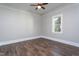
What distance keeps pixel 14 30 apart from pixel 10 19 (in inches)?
26.1

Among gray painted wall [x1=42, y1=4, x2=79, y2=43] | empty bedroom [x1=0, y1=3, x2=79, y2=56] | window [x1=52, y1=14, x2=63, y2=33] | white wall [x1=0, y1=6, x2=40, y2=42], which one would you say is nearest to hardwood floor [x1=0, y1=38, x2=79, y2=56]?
empty bedroom [x1=0, y1=3, x2=79, y2=56]

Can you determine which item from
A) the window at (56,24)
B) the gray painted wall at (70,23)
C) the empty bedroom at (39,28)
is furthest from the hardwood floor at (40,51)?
the window at (56,24)

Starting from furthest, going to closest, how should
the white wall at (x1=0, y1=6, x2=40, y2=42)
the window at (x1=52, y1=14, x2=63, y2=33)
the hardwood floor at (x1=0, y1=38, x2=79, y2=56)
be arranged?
the window at (x1=52, y1=14, x2=63, y2=33) < the white wall at (x1=0, y1=6, x2=40, y2=42) < the hardwood floor at (x1=0, y1=38, x2=79, y2=56)

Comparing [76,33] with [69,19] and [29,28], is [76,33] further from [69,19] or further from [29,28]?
[29,28]

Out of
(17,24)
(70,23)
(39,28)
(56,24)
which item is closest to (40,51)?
(70,23)

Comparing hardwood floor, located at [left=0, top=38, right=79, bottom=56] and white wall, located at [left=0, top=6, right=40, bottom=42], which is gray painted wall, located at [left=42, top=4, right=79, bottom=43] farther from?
white wall, located at [left=0, top=6, right=40, bottom=42]

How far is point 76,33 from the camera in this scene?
354cm

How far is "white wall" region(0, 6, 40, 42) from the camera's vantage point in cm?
400

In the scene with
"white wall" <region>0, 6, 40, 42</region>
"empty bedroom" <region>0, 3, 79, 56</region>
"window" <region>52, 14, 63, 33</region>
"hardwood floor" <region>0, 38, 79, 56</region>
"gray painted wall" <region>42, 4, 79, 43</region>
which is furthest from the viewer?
"window" <region>52, 14, 63, 33</region>

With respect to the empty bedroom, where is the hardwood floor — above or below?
below

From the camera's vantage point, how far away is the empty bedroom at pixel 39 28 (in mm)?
3252

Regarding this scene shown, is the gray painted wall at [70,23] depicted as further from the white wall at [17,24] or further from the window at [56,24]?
the white wall at [17,24]

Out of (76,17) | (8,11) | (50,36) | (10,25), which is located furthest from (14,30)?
(76,17)

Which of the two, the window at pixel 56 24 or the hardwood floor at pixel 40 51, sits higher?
the window at pixel 56 24
